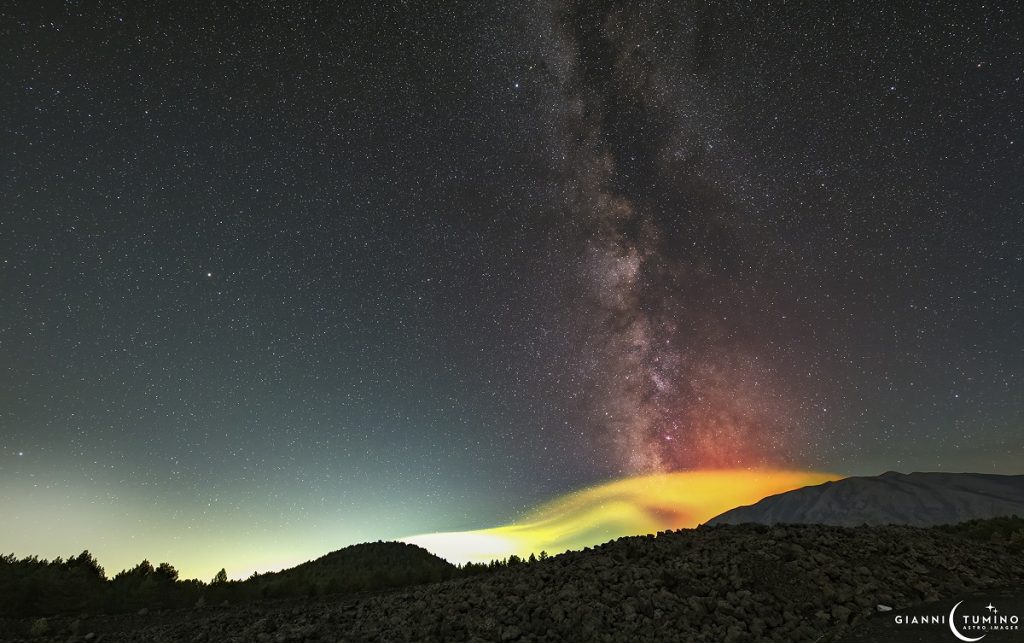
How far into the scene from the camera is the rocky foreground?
933 cm

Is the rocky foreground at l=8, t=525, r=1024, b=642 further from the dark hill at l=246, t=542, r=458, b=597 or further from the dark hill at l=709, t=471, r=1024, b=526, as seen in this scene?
the dark hill at l=709, t=471, r=1024, b=526

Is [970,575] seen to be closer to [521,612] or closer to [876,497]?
[521,612]

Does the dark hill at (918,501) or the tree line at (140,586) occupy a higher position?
the dark hill at (918,501)

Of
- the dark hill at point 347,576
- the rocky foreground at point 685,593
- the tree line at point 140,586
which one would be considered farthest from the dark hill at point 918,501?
the rocky foreground at point 685,593

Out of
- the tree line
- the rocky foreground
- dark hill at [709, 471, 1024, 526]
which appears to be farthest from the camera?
dark hill at [709, 471, 1024, 526]

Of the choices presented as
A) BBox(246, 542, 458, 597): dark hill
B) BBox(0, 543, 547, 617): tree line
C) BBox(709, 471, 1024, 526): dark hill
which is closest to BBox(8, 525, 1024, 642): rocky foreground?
BBox(0, 543, 547, 617): tree line

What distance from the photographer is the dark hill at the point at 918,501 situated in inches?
6161

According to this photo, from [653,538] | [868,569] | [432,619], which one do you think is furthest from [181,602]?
[868,569]

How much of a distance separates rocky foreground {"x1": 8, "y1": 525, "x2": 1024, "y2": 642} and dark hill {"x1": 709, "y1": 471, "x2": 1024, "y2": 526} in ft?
543

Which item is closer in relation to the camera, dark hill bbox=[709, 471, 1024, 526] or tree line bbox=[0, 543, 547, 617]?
tree line bbox=[0, 543, 547, 617]

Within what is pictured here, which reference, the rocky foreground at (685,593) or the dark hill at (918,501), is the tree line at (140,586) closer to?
the rocky foreground at (685,593)

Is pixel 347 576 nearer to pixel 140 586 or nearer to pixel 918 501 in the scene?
pixel 140 586

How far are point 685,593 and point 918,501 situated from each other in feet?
715

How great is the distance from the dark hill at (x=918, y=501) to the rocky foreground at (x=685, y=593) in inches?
6515
